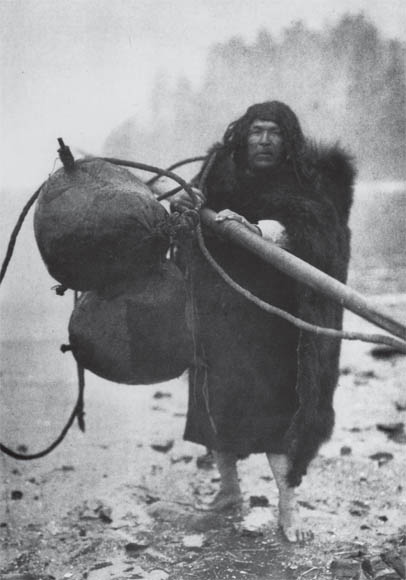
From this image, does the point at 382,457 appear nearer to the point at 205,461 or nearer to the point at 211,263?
the point at 205,461

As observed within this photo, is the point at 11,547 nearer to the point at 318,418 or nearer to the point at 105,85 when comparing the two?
the point at 318,418

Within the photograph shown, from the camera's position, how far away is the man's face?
343 centimetres

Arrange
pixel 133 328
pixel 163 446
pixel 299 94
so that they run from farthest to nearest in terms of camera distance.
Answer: pixel 299 94 < pixel 163 446 < pixel 133 328

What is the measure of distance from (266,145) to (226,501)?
197 cm

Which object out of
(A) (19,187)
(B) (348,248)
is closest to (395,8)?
(B) (348,248)

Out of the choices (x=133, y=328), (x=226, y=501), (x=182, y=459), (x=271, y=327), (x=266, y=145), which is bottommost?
(x=182, y=459)

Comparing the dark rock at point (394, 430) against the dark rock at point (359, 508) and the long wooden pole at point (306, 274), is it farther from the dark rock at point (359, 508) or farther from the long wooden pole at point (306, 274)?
the long wooden pole at point (306, 274)

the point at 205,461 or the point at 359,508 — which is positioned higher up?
the point at 359,508

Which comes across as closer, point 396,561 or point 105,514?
point 396,561

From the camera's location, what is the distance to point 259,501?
3869 mm

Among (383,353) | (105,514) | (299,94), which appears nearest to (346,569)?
(105,514)

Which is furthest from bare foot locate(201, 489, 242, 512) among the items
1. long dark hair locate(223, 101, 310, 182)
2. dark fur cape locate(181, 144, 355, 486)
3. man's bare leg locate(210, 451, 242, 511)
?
long dark hair locate(223, 101, 310, 182)

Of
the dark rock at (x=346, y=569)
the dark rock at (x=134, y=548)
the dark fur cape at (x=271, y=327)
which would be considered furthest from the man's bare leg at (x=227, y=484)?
the dark rock at (x=346, y=569)

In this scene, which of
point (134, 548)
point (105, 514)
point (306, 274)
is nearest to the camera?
point (306, 274)
